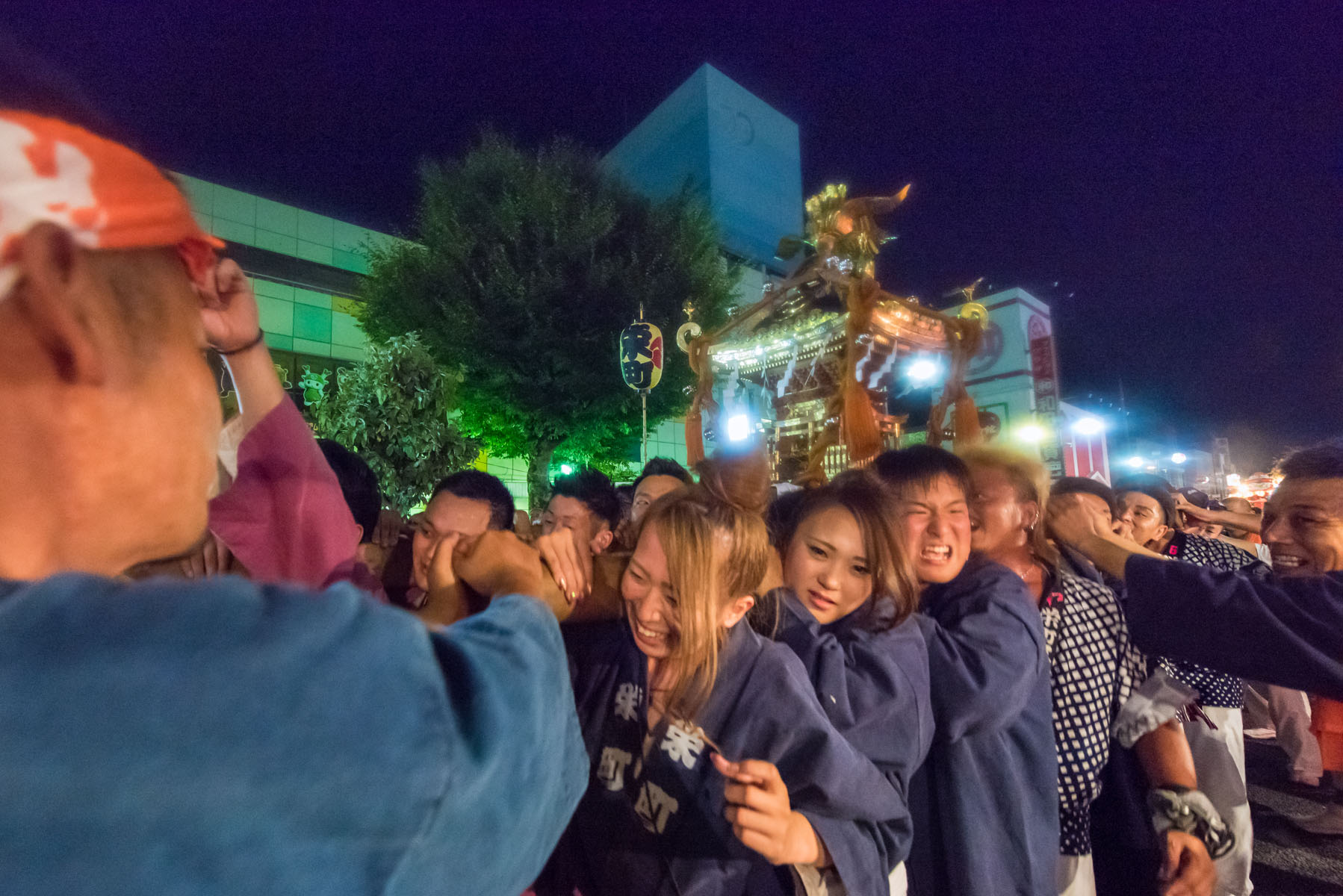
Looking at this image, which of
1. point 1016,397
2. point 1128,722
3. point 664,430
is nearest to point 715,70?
point 664,430

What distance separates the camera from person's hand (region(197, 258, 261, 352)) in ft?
3.47

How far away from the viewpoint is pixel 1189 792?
2.11m

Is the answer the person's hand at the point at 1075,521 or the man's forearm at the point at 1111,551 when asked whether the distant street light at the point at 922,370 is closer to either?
the person's hand at the point at 1075,521

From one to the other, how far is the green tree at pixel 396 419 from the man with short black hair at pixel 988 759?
781 centimetres

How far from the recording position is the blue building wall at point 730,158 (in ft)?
67.6

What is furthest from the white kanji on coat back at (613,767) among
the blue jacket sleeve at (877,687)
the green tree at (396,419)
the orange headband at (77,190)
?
the green tree at (396,419)

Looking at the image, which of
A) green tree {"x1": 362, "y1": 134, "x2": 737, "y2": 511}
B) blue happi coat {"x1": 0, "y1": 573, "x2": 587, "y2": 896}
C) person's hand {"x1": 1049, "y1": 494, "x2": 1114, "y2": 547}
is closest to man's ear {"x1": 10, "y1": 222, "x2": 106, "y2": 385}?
blue happi coat {"x1": 0, "y1": 573, "x2": 587, "y2": 896}

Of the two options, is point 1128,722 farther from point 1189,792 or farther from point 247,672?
point 247,672

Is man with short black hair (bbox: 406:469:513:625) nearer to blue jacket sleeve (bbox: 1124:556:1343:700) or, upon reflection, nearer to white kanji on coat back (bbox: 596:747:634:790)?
white kanji on coat back (bbox: 596:747:634:790)

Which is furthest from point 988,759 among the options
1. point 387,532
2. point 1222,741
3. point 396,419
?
point 396,419

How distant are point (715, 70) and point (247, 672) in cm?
2447

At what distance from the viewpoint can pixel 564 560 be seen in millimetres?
1052

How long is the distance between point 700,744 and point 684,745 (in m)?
0.04

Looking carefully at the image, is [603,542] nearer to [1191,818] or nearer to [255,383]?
[255,383]
